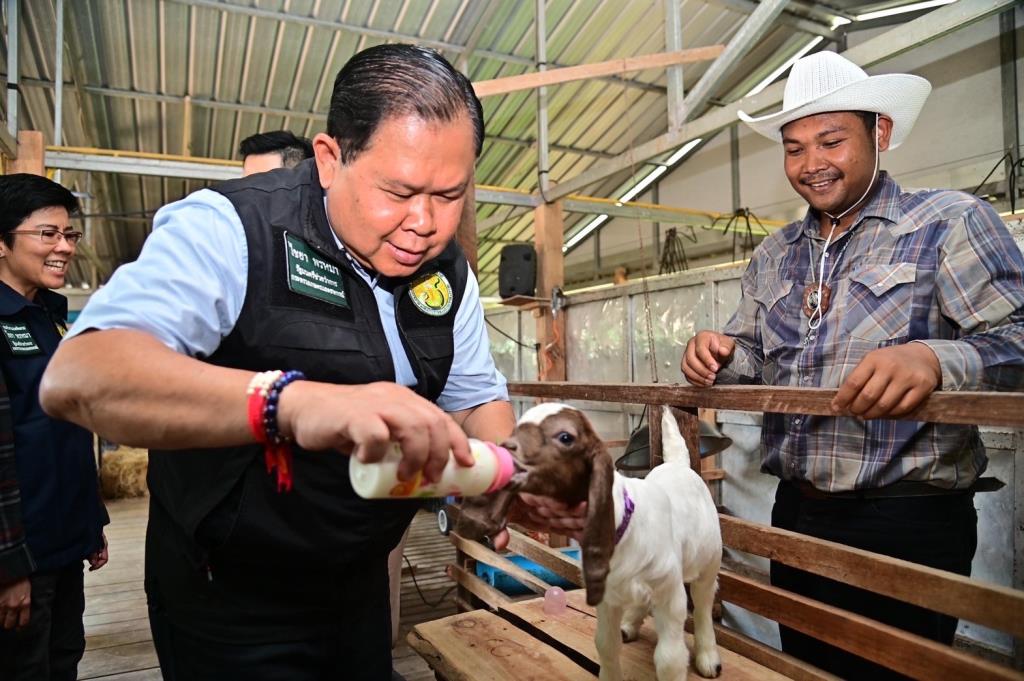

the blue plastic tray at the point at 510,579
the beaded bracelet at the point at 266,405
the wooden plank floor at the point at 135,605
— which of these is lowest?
the wooden plank floor at the point at 135,605

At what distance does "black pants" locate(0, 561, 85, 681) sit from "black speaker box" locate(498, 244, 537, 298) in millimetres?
4943

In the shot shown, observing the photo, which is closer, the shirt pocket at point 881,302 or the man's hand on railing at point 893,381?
the man's hand on railing at point 893,381

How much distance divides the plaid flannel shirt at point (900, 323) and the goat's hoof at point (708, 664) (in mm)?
660

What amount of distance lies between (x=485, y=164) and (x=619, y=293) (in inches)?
198

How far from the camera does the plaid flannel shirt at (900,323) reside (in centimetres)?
178

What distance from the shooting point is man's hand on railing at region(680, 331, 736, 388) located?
7.47 feet

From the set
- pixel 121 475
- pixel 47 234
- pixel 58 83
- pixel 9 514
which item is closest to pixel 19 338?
pixel 47 234

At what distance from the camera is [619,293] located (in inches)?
272

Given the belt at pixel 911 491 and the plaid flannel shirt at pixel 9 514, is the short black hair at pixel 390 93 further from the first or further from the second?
the plaid flannel shirt at pixel 9 514

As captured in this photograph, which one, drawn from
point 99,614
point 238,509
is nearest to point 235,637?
point 238,509

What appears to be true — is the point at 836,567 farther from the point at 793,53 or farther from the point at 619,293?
the point at 793,53

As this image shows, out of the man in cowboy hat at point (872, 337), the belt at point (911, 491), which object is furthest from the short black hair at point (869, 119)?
the belt at point (911, 491)

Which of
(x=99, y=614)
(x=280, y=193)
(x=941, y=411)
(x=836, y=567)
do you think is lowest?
(x=99, y=614)

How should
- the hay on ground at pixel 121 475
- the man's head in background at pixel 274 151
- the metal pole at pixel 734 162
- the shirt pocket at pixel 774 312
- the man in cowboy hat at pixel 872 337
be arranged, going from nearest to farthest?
the man in cowboy hat at pixel 872 337 < the shirt pocket at pixel 774 312 < the man's head in background at pixel 274 151 < the hay on ground at pixel 121 475 < the metal pole at pixel 734 162
